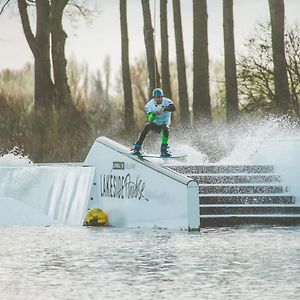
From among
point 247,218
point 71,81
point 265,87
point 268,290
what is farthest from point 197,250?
point 71,81

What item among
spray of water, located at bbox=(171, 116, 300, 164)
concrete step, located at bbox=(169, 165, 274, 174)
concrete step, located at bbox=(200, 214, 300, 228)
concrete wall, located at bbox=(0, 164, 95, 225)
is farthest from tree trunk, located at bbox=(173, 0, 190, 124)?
concrete step, located at bbox=(200, 214, 300, 228)

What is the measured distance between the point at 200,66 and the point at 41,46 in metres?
10.2

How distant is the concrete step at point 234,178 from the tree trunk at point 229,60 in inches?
531

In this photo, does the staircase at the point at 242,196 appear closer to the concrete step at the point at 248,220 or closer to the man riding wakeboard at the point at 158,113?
the concrete step at the point at 248,220

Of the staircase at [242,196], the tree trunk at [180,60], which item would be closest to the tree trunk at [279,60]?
the staircase at [242,196]

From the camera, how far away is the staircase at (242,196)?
25172mm

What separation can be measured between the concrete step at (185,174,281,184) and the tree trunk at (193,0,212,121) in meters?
14.1

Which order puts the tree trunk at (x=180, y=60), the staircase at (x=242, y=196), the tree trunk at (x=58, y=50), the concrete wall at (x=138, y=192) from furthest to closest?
the tree trunk at (x=180, y=60)
the tree trunk at (x=58, y=50)
the staircase at (x=242, y=196)
the concrete wall at (x=138, y=192)

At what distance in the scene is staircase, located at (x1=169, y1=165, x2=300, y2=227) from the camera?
82.6ft

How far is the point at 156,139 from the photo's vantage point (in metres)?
43.4

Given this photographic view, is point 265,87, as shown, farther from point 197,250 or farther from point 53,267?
point 53,267

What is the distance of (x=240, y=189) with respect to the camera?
26281 millimetres

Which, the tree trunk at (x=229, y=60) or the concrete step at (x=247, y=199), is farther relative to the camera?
the tree trunk at (x=229, y=60)

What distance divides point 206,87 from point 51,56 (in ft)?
33.6
